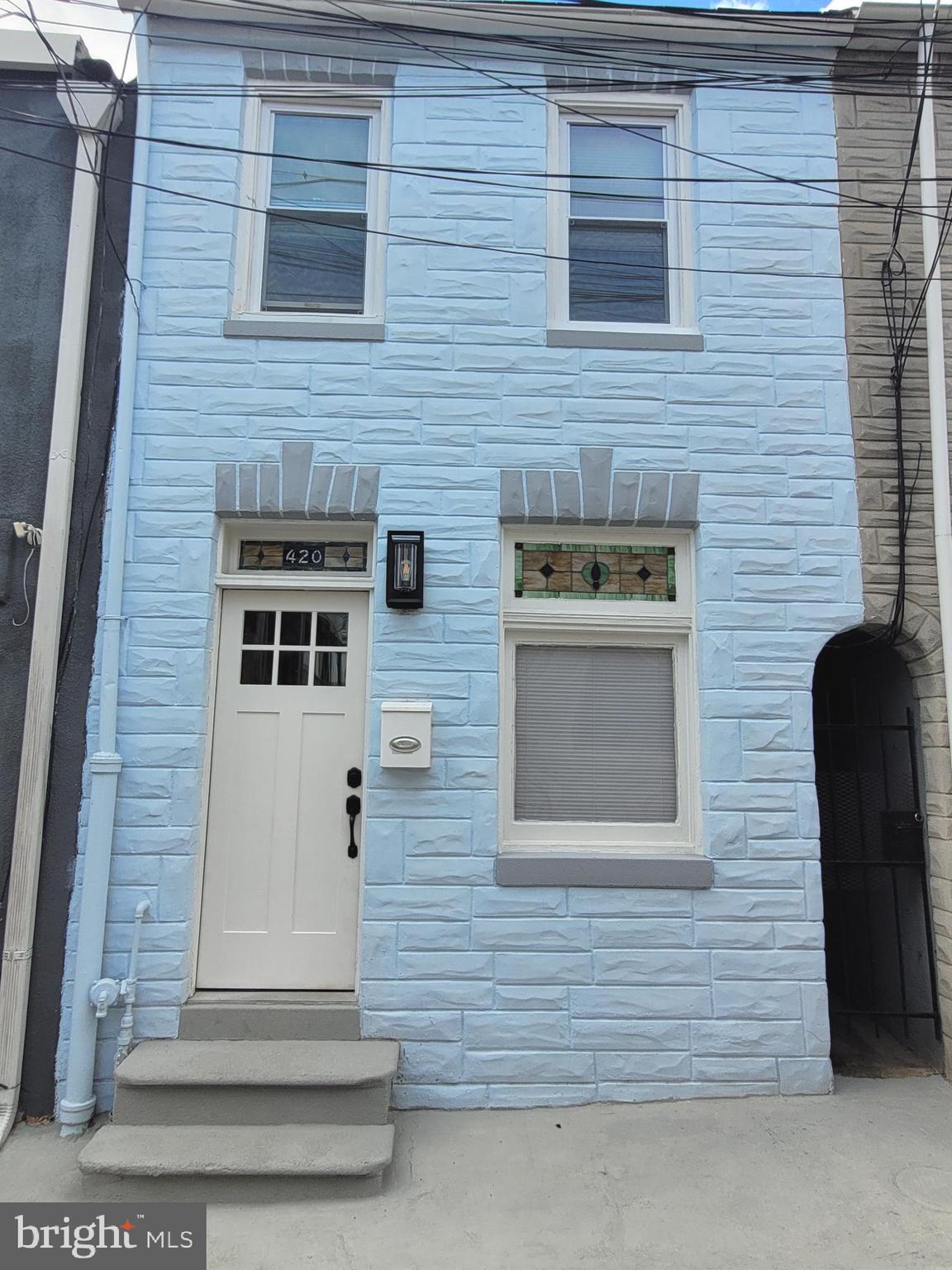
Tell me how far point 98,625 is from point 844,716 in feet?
16.4

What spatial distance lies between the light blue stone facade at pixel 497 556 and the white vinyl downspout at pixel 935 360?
47 cm

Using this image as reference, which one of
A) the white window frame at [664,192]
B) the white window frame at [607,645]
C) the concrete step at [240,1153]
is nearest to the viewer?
the concrete step at [240,1153]

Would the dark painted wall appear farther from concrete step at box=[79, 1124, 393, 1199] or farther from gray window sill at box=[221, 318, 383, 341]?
concrete step at box=[79, 1124, 393, 1199]

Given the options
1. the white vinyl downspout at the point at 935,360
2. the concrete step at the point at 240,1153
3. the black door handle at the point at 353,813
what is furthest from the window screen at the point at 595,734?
the concrete step at the point at 240,1153

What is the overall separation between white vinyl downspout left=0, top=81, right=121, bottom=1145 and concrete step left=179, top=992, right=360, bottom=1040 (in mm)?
836

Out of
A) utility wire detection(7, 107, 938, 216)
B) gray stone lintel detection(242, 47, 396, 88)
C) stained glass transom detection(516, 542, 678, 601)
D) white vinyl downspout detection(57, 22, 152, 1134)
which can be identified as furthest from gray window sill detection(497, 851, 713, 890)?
gray stone lintel detection(242, 47, 396, 88)

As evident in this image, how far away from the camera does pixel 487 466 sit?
13.8 feet

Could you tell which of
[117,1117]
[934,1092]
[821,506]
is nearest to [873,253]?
[821,506]

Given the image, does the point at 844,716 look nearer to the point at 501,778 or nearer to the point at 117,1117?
the point at 501,778

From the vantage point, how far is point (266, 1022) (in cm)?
375

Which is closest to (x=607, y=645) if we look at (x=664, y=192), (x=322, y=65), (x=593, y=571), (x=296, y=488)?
(x=593, y=571)

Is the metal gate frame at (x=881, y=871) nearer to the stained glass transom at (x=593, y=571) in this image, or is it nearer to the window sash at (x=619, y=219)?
the stained glass transom at (x=593, y=571)

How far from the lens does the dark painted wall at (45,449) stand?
12.6 feet

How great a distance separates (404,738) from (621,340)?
2568 millimetres
